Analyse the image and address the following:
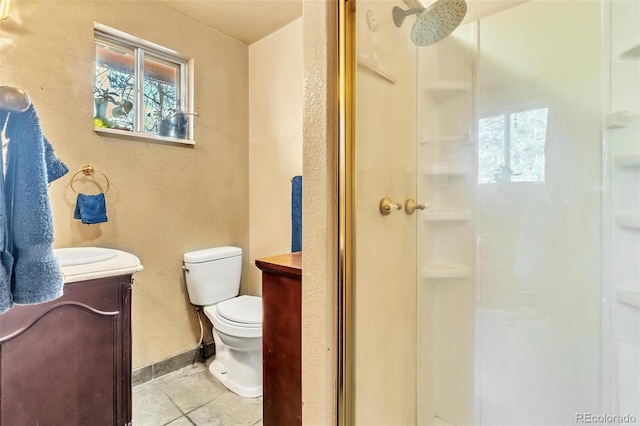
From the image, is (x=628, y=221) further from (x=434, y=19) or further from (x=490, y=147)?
(x=434, y=19)

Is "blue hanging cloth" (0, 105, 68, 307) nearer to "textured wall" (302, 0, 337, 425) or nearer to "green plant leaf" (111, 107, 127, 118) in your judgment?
"textured wall" (302, 0, 337, 425)

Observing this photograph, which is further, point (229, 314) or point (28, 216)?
point (229, 314)

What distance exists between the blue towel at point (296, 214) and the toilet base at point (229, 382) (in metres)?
0.78

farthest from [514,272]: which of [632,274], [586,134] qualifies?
[586,134]

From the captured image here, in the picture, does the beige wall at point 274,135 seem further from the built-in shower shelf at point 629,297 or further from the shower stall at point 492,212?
the built-in shower shelf at point 629,297

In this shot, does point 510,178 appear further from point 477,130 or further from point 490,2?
point 490,2

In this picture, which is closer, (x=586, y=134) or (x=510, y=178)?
(x=586, y=134)

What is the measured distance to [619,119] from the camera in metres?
1.07

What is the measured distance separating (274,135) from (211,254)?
0.88 m

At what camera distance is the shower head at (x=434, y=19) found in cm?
111

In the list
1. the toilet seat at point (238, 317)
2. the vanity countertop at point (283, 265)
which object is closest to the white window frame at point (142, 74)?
the toilet seat at point (238, 317)

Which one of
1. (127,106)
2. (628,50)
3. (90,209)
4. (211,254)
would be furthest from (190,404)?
(628,50)

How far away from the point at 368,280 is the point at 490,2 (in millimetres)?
1268

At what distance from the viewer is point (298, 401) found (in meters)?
1.08
